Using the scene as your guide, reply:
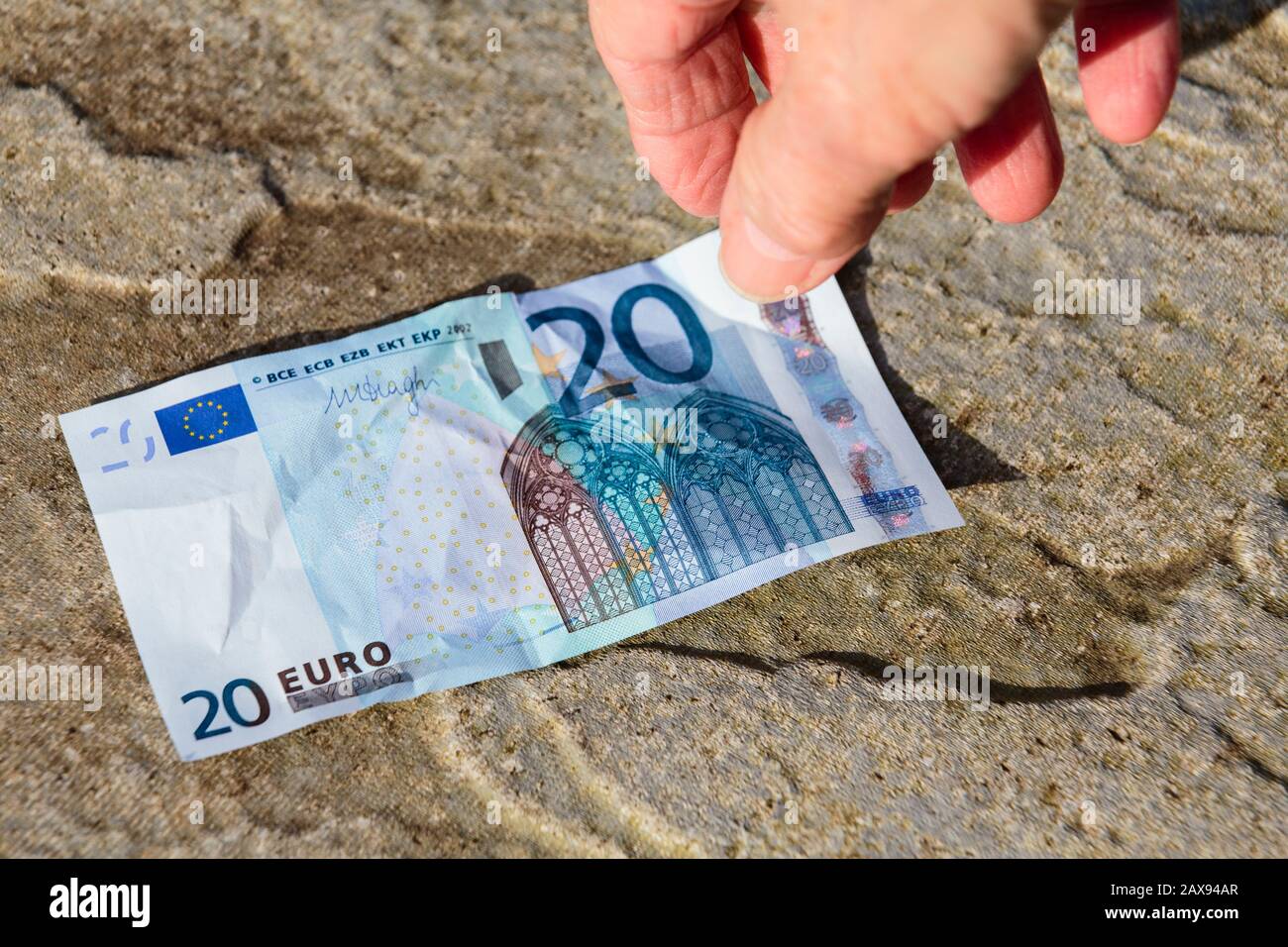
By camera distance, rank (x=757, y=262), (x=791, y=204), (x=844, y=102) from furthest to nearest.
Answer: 1. (x=757, y=262)
2. (x=791, y=204)
3. (x=844, y=102)

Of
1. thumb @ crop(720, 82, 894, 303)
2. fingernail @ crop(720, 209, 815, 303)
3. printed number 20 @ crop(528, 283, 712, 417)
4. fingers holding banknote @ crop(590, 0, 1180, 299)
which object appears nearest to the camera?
fingers holding banknote @ crop(590, 0, 1180, 299)

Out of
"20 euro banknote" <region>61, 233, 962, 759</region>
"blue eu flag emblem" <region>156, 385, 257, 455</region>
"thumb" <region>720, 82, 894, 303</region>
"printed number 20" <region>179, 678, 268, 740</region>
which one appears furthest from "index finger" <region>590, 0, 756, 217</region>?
"printed number 20" <region>179, 678, 268, 740</region>

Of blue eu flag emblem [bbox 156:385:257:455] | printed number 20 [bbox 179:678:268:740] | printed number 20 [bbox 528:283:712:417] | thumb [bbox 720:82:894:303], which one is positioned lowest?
printed number 20 [bbox 179:678:268:740]

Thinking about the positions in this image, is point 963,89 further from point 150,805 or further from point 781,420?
point 150,805

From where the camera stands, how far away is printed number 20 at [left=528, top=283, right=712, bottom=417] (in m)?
1.39

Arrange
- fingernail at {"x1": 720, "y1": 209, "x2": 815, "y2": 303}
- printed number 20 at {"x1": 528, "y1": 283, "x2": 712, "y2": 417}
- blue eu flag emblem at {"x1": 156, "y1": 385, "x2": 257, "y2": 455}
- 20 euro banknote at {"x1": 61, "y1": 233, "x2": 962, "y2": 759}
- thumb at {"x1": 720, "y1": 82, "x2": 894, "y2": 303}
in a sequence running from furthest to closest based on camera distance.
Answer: printed number 20 at {"x1": 528, "y1": 283, "x2": 712, "y2": 417} → blue eu flag emblem at {"x1": 156, "y1": 385, "x2": 257, "y2": 455} → 20 euro banknote at {"x1": 61, "y1": 233, "x2": 962, "y2": 759} → fingernail at {"x1": 720, "y1": 209, "x2": 815, "y2": 303} → thumb at {"x1": 720, "y1": 82, "x2": 894, "y2": 303}

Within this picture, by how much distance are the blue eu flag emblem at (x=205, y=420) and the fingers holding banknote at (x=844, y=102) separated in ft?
1.96

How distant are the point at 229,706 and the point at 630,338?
0.69 m

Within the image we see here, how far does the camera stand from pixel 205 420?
129 cm

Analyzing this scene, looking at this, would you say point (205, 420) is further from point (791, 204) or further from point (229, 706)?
point (791, 204)

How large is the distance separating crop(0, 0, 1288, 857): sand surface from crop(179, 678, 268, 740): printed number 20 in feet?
0.11

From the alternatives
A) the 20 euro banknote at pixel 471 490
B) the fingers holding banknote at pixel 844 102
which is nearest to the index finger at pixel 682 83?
the fingers holding banknote at pixel 844 102

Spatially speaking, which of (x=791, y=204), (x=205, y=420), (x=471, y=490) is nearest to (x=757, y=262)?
(x=791, y=204)

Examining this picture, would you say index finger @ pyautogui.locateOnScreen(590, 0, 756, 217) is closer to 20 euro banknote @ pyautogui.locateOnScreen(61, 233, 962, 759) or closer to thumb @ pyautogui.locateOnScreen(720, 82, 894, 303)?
thumb @ pyautogui.locateOnScreen(720, 82, 894, 303)
